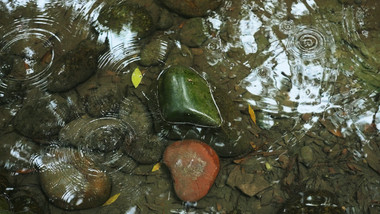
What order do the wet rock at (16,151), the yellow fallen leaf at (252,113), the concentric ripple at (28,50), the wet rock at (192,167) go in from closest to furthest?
the wet rock at (192,167), the wet rock at (16,151), the yellow fallen leaf at (252,113), the concentric ripple at (28,50)

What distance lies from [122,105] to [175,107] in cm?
65

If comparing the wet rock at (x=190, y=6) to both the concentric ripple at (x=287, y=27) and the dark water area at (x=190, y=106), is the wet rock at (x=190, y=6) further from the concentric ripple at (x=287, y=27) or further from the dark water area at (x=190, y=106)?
the concentric ripple at (x=287, y=27)

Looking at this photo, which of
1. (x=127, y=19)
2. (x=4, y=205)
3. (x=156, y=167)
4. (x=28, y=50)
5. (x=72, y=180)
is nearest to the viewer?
(x=4, y=205)

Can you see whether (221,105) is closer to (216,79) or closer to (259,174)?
(216,79)

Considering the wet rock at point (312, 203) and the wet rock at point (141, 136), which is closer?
the wet rock at point (312, 203)

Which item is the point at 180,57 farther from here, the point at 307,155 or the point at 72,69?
the point at 307,155

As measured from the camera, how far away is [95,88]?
370 cm

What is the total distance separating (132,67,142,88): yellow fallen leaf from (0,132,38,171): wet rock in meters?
1.21

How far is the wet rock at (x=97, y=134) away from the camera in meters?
3.45

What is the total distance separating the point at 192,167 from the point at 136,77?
1.19m

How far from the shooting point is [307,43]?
3.86 m

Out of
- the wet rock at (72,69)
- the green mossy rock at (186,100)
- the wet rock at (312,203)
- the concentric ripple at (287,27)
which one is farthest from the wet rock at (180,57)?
the wet rock at (312,203)

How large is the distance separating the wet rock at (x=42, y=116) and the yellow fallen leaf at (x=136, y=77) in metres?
0.74

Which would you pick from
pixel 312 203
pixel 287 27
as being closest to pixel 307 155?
pixel 312 203
